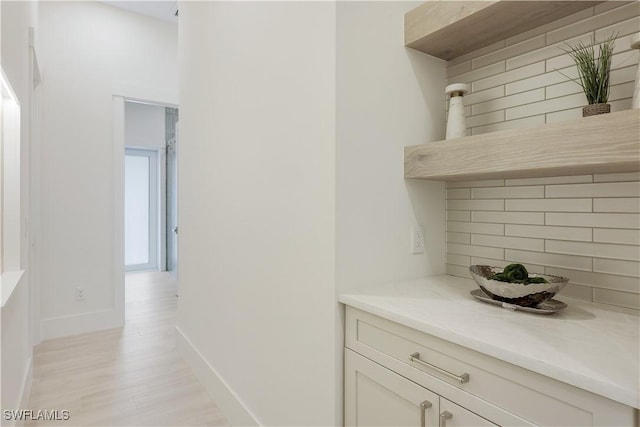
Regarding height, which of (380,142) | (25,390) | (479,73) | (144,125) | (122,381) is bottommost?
(122,381)

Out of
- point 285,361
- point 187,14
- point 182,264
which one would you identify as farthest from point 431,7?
point 182,264

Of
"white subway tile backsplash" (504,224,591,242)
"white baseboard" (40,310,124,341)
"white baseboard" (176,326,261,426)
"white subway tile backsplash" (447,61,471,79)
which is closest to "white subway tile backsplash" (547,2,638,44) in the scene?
"white subway tile backsplash" (447,61,471,79)

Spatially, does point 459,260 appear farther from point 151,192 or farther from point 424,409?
point 151,192

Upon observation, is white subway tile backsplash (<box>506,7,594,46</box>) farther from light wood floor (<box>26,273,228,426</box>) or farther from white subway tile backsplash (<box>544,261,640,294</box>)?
light wood floor (<box>26,273,228,426</box>)

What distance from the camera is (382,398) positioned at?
3.74 ft

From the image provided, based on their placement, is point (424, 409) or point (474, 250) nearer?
point (424, 409)

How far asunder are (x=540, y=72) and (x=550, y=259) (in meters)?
0.68

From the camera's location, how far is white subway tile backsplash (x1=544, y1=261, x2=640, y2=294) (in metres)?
1.10

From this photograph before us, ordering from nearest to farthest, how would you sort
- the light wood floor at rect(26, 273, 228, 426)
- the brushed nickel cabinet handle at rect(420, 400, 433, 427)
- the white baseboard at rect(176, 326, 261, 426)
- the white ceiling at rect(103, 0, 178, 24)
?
the brushed nickel cabinet handle at rect(420, 400, 433, 427) → the white baseboard at rect(176, 326, 261, 426) → the light wood floor at rect(26, 273, 228, 426) → the white ceiling at rect(103, 0, 178, 24)

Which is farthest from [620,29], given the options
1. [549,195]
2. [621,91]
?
[549,195]

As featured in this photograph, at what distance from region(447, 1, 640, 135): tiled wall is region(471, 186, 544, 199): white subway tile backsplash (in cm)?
24

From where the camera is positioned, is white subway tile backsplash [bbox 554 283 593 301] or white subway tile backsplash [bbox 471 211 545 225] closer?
white subway tile backsplash [bbox 554 283 593 301]

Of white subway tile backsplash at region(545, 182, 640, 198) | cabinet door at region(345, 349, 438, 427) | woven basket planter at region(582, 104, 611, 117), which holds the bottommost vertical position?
cabinet door at region(345, 349, 438, 427)

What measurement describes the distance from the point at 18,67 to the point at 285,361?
7.11 ft
